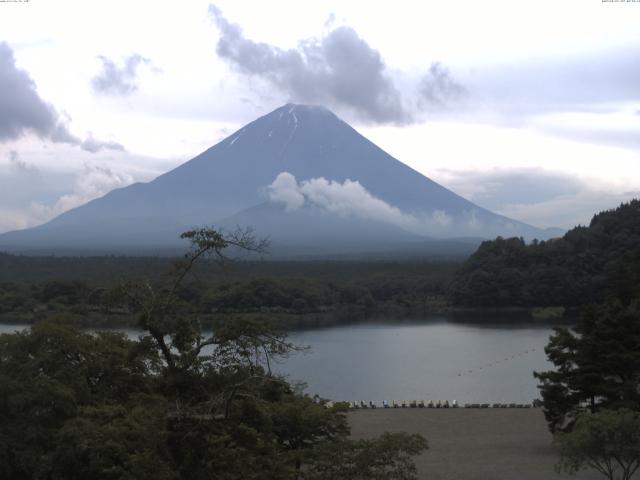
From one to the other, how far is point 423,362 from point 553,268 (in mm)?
21514

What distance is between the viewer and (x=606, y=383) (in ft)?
39.2

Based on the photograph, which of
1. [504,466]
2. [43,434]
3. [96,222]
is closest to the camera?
[43,434]

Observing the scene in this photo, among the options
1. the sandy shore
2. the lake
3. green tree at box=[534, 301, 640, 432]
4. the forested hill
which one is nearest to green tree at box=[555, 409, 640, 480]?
the sandy shore

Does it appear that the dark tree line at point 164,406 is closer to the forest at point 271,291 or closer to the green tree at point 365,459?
the green tree at point 365,459

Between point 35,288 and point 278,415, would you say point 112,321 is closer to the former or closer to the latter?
point 35,288

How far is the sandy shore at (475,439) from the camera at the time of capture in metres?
11.0

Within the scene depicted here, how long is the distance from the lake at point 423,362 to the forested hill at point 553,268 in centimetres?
857

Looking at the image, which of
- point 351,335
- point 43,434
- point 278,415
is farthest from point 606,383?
point 351,335

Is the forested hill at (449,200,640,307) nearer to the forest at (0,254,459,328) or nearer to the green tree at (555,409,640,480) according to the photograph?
the forest at (0,254,459,328)

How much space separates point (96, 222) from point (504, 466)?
14994 cm

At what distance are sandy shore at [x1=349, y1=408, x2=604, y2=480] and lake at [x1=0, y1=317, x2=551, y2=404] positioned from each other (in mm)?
2828

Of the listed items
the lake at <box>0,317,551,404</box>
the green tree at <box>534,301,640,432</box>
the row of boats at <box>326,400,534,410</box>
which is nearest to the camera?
the green tree at <box>534,301,640,432</box>

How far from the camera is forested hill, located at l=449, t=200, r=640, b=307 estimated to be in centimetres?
4300

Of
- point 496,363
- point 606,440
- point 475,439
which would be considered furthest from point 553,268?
point 606,440
